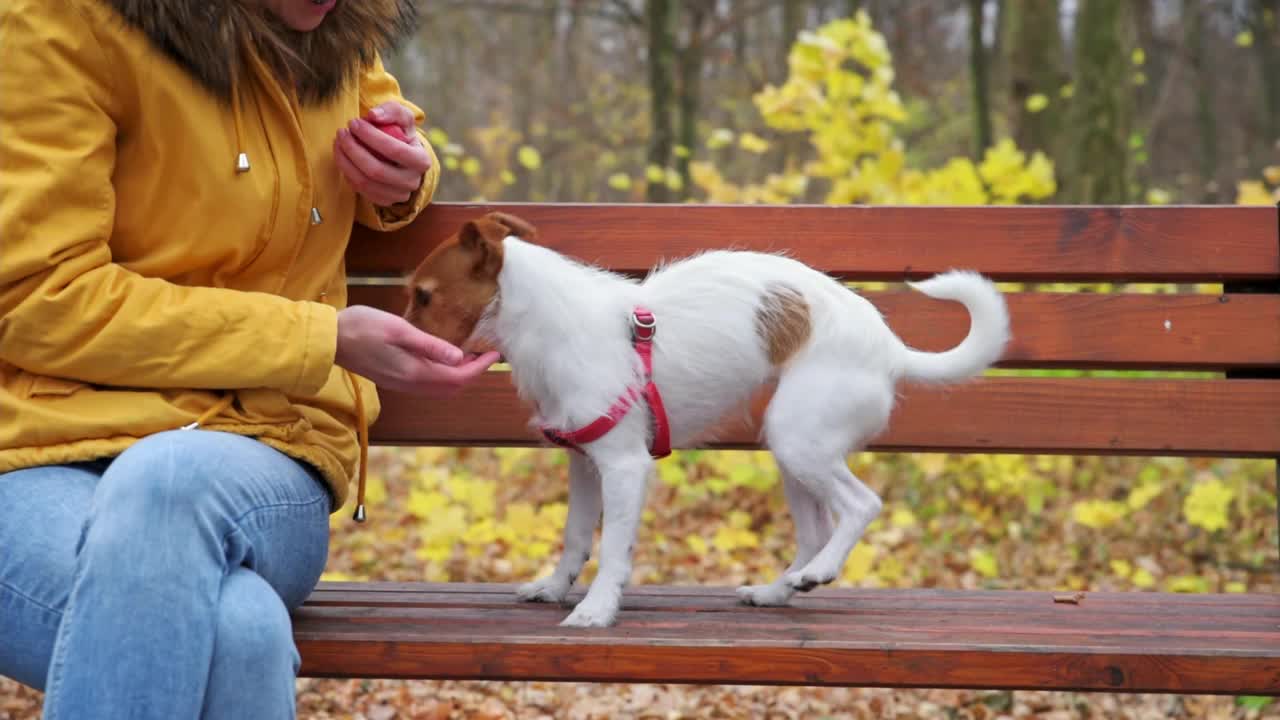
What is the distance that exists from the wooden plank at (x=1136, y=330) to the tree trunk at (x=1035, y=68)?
4.22 metres

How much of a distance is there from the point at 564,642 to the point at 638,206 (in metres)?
1.22

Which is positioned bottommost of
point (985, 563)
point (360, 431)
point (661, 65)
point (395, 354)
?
Result: point (985, 563)

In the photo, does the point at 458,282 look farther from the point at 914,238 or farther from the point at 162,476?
the point at 914,238

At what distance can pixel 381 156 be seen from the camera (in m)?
2.65

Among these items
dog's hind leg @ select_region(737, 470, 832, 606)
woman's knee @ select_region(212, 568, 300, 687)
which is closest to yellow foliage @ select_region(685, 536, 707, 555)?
dog's hind leg @ select_region(737, 470, 832, 606)

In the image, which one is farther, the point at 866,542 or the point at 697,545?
the point at 866,542

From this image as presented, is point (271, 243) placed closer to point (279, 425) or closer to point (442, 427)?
point (279, 425)

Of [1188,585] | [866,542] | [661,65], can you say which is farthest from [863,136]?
[661,65]

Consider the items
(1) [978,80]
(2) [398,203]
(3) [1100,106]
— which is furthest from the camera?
(1) [978,80]

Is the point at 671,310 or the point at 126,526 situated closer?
the point at 126,526

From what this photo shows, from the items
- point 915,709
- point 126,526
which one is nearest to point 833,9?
point 915,709

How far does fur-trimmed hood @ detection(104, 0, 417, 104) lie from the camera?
2.31 meters

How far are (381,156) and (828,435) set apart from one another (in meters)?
1.02

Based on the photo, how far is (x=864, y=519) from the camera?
2.68m
